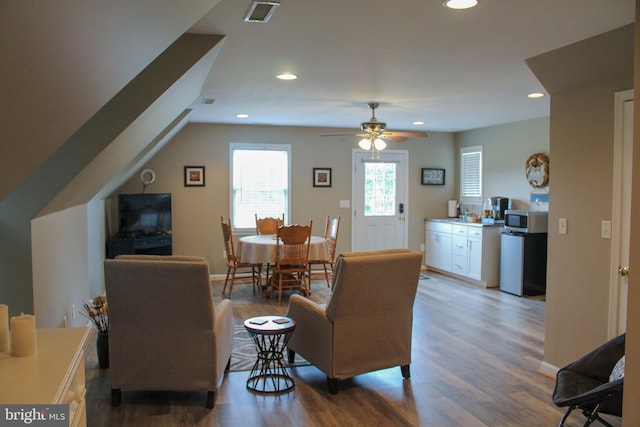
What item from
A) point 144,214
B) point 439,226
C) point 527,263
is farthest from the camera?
point 439,226

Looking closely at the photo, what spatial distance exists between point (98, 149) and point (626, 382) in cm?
298

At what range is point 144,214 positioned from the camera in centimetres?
670

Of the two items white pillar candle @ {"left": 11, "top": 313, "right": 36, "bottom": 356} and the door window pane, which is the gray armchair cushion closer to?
white pillar candle @ {"left": 11, "top": 313, "right": 36, "bottom": 356}

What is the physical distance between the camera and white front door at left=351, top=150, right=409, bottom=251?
26.7ft

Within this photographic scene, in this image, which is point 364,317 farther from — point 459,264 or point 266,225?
point 459,264

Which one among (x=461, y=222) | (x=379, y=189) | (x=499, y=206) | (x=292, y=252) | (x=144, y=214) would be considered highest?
(x=379, y=189)

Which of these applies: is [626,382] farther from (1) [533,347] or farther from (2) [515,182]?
(2) [515,182]

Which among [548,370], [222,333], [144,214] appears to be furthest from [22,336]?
[144,214]

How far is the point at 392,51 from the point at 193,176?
4606mm

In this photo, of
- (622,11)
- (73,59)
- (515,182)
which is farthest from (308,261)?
(73,59)

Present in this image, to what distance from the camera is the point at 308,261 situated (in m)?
6.16

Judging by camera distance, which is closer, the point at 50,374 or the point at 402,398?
the point at 50,374

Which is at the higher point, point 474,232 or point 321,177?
point 321,177

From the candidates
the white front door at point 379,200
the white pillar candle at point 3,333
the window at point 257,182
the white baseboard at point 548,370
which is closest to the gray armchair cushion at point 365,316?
the white baseboard at point 548,370
